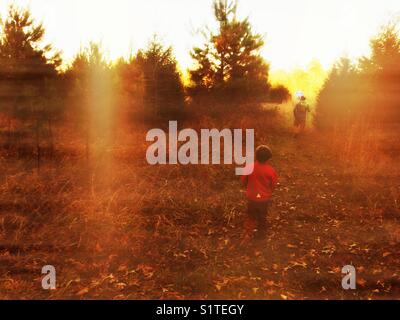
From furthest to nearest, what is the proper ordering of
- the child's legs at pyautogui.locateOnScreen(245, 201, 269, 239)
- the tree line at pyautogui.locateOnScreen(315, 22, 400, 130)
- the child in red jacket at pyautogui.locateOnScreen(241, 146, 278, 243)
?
the tree line at pyautogui.locateOnScreen(315, 22, 400, 130) < the child's legs at pyautogui.locateOnScreen(245, 201, 269, 239) < the child in red jacket at pyautogui.locateOnScreen(241, 146, 278, 243)

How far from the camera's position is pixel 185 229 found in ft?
18.5

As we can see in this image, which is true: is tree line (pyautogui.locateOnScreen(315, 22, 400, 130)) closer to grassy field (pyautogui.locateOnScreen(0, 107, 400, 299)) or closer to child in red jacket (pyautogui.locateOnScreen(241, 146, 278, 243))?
grassy field (pyautogui.locateOnScreen(0, 107, 400, 299))

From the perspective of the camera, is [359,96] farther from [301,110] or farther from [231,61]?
[231,61]

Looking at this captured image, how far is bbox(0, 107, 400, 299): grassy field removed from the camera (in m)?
4.21

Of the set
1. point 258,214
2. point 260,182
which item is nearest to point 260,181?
point 260,182

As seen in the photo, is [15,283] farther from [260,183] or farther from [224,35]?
[224,35]

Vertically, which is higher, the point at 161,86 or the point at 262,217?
the point at 161,86

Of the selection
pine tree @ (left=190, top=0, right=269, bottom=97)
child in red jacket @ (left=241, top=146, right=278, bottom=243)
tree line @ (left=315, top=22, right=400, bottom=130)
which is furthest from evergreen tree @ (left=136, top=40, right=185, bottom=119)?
child in red jacket @ (left=241, top=146, right=278, bottom=243)

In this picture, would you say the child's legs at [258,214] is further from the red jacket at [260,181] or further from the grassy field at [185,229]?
the grassy field at [185,229]

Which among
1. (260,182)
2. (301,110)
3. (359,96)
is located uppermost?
(359,96)

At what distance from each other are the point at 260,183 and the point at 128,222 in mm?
A: 2355

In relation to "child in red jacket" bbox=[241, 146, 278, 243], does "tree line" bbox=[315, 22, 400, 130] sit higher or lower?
higher

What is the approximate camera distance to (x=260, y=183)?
5004 mm

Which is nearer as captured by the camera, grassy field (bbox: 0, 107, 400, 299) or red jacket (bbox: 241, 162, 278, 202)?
grassy field (bbox: 0, 107, 400, 299)
